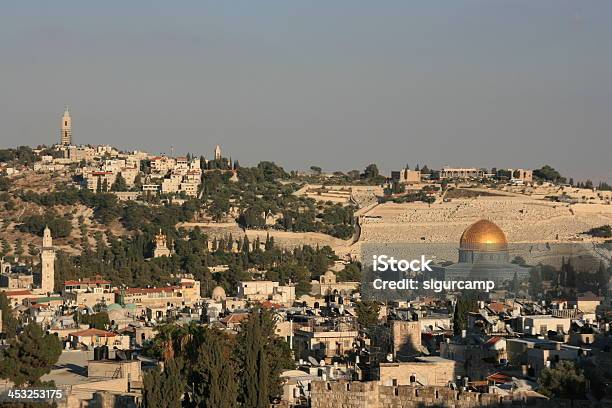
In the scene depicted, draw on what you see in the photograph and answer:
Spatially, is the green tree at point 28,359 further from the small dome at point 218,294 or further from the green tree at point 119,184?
the green tree at point 119,184

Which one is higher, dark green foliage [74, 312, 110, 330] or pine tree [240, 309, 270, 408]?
pine tree [240, 309, 270, 408]

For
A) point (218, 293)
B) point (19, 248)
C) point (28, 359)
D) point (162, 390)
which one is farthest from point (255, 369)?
point (19, 248)

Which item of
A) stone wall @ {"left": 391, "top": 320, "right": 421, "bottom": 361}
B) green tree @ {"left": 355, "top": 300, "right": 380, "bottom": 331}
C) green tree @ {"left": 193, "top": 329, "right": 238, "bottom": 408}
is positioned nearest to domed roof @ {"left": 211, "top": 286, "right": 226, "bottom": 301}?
green tree @ {"left": 355, "top": 300, "right": 380, "bottom": 331}

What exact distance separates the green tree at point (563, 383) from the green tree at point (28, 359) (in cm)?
824

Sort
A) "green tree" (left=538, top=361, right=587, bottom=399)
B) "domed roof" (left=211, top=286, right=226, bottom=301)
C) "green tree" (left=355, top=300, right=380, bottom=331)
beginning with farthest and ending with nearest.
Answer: "domed roof" (left=211, top=286, right=226, bottom=301)
"green tree" (left=355, top=300, right=380, bottom=331)
"green tree" (left=538, top=361, right=587, bottom=399)

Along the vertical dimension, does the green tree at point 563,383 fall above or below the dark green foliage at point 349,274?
below

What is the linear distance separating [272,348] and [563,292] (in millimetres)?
30769

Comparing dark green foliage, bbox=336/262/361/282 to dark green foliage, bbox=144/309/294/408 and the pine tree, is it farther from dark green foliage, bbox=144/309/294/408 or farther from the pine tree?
the pine tree

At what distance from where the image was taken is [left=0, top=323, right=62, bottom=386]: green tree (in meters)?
27.2

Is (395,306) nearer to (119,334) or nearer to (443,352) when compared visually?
(119,334)

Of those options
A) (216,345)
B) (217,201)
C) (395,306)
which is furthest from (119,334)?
(217,201)

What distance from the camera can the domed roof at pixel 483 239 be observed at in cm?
6812

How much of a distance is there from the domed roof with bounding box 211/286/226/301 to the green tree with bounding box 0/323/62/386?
1532 inches

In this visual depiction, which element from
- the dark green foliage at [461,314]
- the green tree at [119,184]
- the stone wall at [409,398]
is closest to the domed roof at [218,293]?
the dark green foliage at [461,314]
